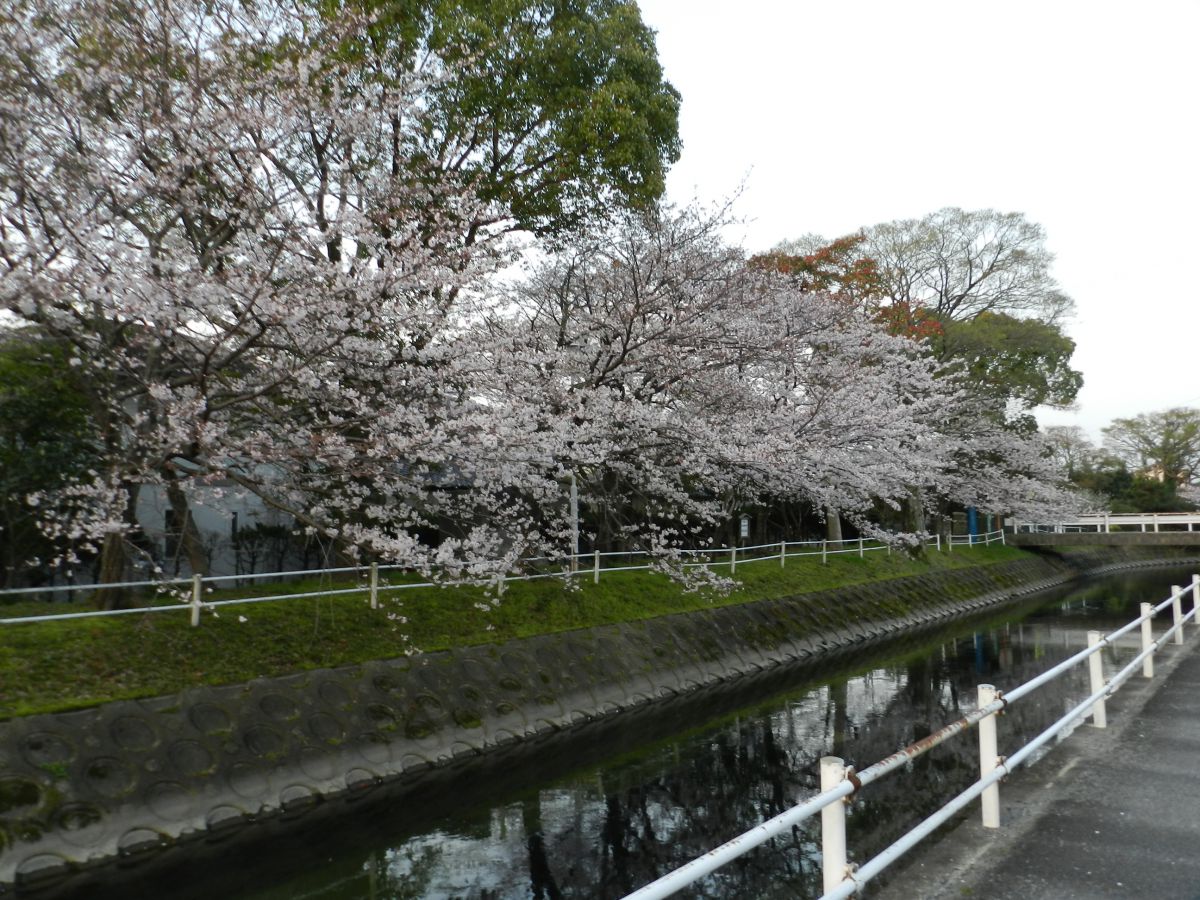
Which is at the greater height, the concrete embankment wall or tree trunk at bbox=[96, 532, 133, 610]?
tree trunk at bbox=[96, 532, 133, 610]

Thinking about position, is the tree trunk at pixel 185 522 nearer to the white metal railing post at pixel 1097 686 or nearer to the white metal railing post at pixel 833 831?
the white metal railing post at pixel 833 831

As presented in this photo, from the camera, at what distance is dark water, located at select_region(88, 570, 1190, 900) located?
8344 mm

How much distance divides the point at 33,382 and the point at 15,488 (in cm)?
177

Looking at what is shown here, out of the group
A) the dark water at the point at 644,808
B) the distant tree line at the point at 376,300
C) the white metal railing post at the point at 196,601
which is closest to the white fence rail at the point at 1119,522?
the distant tree line at the point at 376,300

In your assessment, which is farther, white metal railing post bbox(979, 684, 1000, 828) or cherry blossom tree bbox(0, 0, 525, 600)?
cherry blossom tree bbox(0, 0, 525, 600)

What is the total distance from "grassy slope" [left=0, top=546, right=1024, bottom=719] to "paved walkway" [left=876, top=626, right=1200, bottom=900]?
8.61m

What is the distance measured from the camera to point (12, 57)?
33.6 ft

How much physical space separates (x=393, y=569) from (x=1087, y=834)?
15.6 m

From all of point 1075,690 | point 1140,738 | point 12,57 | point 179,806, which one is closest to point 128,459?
point 179,806

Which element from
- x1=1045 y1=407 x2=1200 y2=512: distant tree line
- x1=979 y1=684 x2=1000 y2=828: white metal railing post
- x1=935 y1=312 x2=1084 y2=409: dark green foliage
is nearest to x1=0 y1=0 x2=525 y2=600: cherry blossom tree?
x1=979 y1=684 x2=1000 y2=828: white metal railing post

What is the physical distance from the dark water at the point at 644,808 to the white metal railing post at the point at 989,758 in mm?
2846

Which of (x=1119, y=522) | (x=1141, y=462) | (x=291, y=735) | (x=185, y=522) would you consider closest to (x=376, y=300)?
(x=185, y=522)

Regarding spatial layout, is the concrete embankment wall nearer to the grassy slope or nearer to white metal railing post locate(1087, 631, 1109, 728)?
the grassy slope

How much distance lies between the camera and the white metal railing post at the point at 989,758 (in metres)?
5.66
